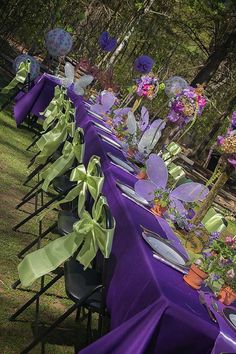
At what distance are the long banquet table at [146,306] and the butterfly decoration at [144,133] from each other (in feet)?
5.89

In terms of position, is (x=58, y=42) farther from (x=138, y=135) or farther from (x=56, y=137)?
(x=56, y=137)

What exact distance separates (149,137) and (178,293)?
2758 millimetres

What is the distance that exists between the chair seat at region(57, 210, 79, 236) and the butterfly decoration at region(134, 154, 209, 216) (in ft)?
1.48

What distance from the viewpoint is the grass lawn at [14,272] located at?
2941 millimetres

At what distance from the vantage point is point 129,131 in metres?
5.19

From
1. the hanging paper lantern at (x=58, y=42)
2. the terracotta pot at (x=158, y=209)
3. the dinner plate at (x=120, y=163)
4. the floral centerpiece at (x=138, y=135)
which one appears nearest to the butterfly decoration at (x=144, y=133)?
the floral centerpiece at (x=138, y=135)

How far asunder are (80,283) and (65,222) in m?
0.78

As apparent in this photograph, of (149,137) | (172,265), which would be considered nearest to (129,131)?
(149,137)

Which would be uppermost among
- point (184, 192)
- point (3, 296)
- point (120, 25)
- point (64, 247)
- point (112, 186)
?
point (120, 25)

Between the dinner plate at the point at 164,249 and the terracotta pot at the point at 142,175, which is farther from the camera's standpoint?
the terracotta pot at the point at 142,175

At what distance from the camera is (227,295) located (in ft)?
8.17

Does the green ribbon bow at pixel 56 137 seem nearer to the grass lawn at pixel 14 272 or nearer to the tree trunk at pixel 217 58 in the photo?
the grass lawn at pixel 14 272

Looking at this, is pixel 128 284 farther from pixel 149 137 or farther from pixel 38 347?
pixel 149 137

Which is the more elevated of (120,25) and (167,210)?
(120,25)
